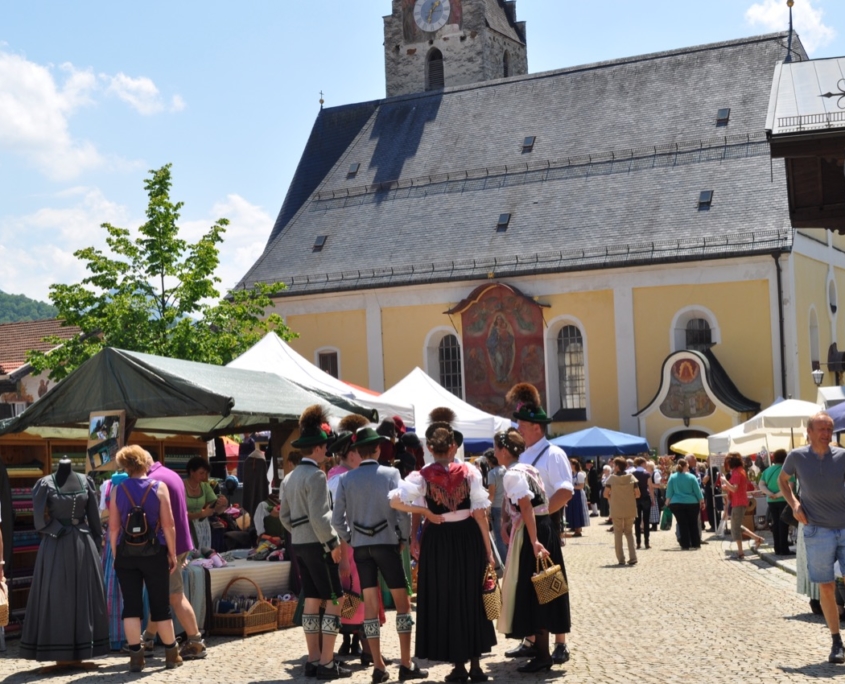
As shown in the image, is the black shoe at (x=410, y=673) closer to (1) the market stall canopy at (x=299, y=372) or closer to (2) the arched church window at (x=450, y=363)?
(1) the market stall canopy at (x=299, y=372)

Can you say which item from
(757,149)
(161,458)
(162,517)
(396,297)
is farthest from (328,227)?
(162,517)

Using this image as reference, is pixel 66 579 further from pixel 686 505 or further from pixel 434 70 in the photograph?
pixel 434 70

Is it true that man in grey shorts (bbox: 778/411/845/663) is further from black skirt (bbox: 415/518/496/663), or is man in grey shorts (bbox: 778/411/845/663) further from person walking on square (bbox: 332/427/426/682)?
person walking on square (bbox: 332/427/426/682)

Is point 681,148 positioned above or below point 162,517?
above

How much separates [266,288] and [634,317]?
10.7m

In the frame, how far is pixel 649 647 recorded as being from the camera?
10102 millimetres

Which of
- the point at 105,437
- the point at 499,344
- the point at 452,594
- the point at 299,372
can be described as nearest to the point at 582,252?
the point at 499,344

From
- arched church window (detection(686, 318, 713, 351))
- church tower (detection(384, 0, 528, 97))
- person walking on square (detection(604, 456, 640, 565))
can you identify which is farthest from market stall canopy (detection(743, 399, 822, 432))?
church tower (detection(384, 0, 528, 97))

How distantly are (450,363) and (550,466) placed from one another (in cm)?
3393

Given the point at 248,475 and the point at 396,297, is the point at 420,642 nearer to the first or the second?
the point at 248,475

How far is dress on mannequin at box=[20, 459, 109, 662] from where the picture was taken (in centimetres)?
989

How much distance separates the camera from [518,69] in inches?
2349

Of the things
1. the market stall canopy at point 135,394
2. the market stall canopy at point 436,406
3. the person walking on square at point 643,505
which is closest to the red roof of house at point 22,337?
the market stall canopy at point 436,406

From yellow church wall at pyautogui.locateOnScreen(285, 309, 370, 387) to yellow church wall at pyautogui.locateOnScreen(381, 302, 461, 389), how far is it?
2.63 feet
